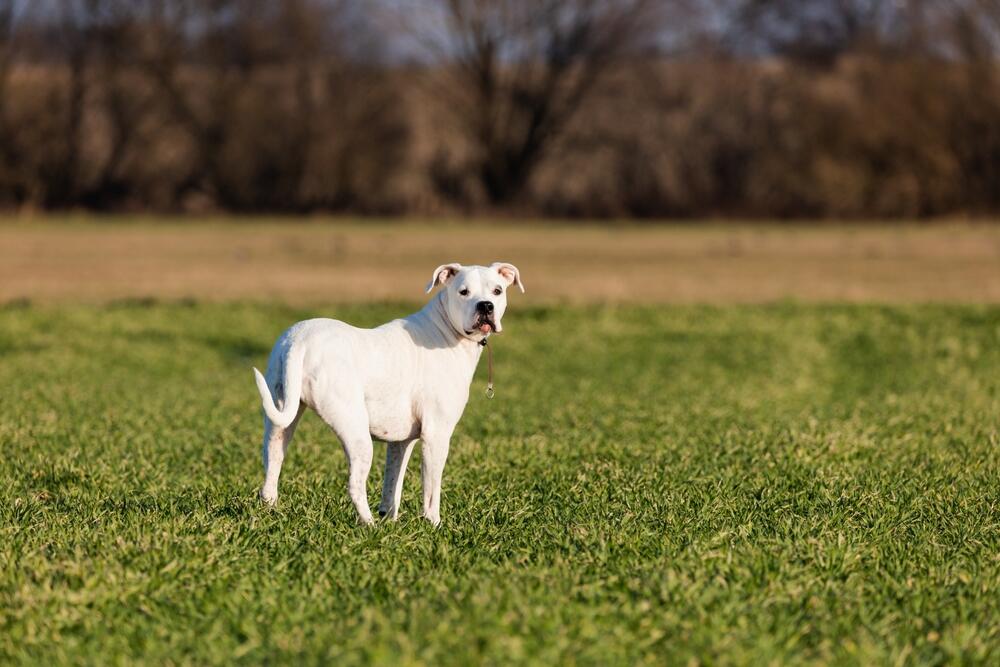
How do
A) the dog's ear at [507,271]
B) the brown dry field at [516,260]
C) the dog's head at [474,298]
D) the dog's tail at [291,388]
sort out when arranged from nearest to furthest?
1. the dog's tail at [291,388]
2. the dog's head at [474,298]
3. the dog's ear at [507,271]
4. the brown dry field at [516,260]

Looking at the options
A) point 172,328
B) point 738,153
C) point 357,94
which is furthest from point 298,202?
point 172,328

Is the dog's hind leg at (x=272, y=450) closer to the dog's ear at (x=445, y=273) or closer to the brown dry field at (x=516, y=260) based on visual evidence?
the dog's ear at (x=445, y=273)

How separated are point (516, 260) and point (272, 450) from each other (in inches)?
1469

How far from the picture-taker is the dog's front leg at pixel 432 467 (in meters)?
7.99

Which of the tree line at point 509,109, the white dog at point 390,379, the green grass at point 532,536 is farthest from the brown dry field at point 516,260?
the white dog at point 390,379

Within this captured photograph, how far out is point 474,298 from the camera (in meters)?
7.87

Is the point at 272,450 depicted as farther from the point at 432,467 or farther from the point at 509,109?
the point at 509,109

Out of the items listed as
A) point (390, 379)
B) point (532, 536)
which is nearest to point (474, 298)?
point (390, 379)

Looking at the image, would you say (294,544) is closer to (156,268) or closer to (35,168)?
(156,268)

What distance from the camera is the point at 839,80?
76125mm

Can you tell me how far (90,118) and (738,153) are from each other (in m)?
37.1

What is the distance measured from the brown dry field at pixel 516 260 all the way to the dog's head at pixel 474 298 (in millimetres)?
23324

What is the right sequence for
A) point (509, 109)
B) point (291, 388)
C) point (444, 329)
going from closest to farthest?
point (291, 388) < point (444, 329) < point (509, 109)

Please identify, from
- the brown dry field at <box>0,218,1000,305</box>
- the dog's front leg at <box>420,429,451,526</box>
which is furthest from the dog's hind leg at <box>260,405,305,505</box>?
the brown dry field at <box>0,218,1000,305</box>
